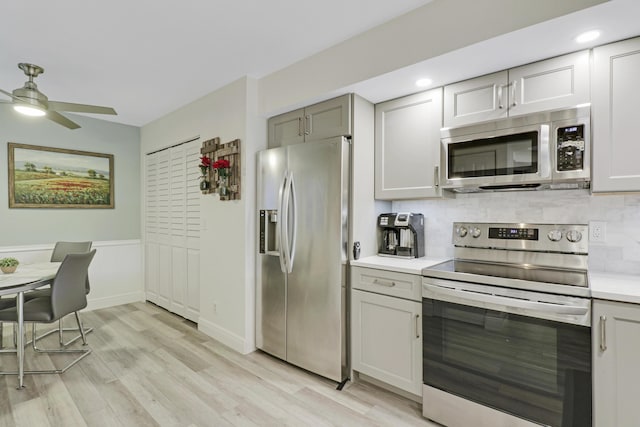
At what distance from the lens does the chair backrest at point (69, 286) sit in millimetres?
2502

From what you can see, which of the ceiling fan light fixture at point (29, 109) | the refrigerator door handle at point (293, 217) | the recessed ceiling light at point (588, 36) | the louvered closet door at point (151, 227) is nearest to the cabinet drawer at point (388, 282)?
the refrigerator door handle at point (293, 217)

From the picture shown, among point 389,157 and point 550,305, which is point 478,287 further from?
point 389,157

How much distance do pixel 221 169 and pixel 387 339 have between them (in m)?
2.11

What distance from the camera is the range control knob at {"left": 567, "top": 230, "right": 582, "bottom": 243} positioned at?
1.93 metres

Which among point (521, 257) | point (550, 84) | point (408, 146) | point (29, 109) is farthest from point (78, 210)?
point (550, 84)

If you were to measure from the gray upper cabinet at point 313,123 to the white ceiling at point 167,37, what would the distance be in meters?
0.41

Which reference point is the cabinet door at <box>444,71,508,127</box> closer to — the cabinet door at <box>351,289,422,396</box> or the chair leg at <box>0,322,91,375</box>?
the cabinet door at <box>351,289,422,396</box>

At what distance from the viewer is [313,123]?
264 cm

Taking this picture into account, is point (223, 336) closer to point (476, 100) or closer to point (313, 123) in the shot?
point (313, 123)

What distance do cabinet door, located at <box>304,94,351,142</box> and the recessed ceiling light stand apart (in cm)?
136

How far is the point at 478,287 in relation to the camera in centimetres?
178

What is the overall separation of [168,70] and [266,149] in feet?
3.53

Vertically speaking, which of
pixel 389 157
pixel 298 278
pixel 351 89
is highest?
pixel 351 89

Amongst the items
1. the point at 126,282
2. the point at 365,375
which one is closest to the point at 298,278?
the point at 365,375
